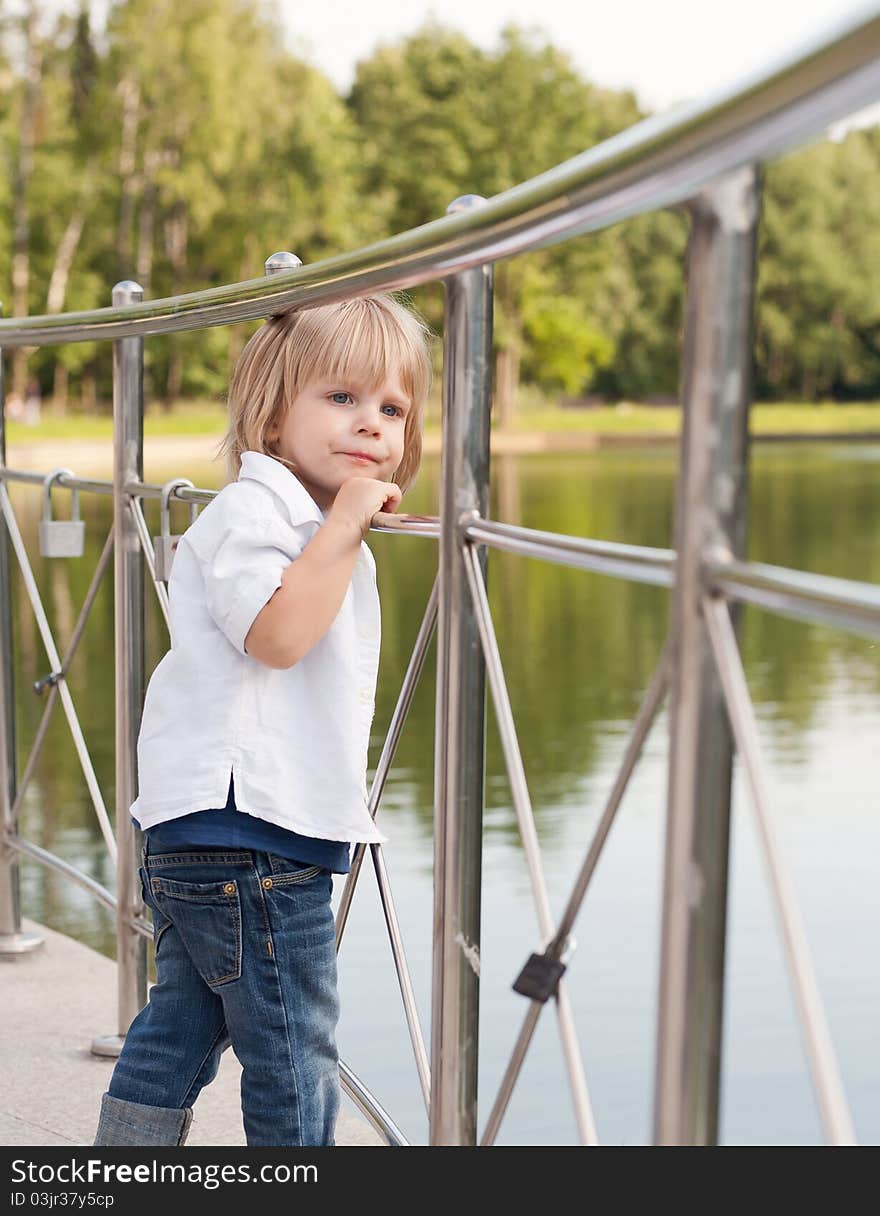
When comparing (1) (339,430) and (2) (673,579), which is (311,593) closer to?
(1) (339,430)

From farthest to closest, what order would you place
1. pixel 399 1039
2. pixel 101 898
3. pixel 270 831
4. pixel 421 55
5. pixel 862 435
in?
pixel 862 435 → pixel 421 55 → pixel 399 1039 → pixel 101 898 → pixel 270 831

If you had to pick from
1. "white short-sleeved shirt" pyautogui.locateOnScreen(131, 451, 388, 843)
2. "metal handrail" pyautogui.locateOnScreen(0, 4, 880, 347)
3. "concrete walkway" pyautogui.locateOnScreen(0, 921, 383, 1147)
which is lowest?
"concrete walkway" pyautogui.locateOnScreen(0, 921, 383, 1147)

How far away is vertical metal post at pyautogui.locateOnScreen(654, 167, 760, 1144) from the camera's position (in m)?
0.91

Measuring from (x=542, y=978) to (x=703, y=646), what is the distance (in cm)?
37

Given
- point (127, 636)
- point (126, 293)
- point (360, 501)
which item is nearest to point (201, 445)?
point (126, 293)

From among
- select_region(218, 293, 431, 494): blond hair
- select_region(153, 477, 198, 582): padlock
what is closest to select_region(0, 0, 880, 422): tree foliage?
select_region(153, 477, 198, 582): padlock

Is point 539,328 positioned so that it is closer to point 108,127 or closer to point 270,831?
point 108,127

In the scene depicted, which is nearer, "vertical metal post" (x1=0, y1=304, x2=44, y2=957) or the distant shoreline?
"vertical metal post" (x1=0, y1=304, x2=44, y2=957)

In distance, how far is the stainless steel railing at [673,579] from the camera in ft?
2.87

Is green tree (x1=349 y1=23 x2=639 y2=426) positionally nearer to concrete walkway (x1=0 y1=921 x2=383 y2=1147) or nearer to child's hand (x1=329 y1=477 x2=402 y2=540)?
concrete walkway (x1=0 y1=921 x2=383 y2=1147)

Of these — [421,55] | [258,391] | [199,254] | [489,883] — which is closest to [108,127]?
[199,254]

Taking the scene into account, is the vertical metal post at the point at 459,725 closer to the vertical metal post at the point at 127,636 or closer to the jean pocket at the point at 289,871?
the jean pocket at the point at 289,871
